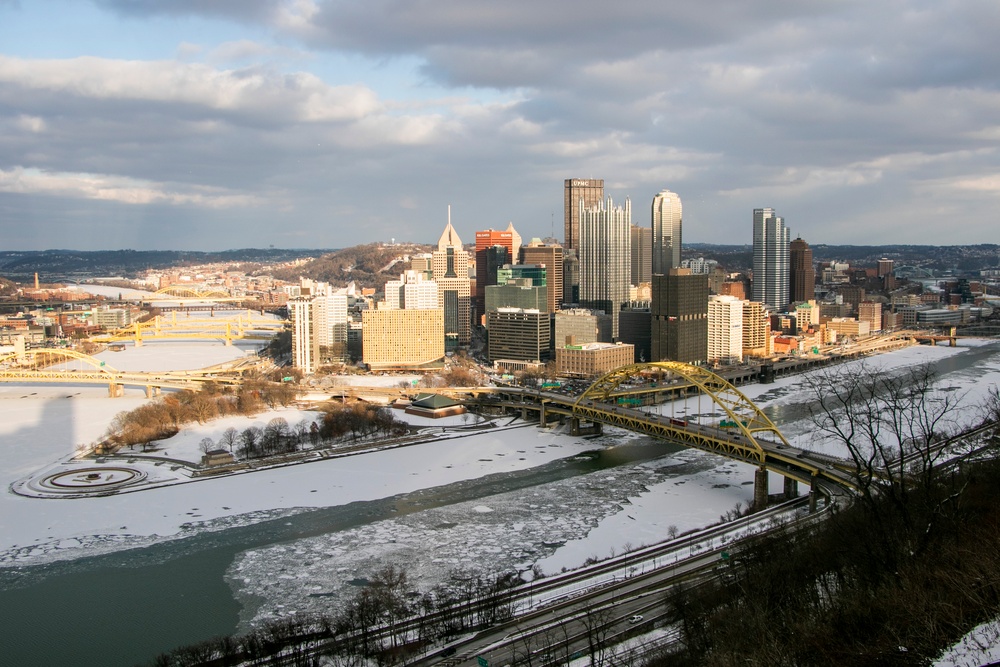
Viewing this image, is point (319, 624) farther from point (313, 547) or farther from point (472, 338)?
point (472, 338)

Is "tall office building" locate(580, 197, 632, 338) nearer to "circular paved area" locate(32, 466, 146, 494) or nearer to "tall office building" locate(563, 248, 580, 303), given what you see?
"tall office building" locate(563, 248, 580, 303)

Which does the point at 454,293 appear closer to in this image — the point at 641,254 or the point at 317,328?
the point at 317,328

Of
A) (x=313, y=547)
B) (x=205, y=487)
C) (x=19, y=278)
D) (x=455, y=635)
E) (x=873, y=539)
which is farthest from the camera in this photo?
(x=19, y=278)

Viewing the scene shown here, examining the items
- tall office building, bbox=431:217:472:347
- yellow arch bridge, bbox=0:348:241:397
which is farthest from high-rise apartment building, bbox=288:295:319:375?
tall office building, bbox=431:217:472:347

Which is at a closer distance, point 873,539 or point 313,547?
point 873,539

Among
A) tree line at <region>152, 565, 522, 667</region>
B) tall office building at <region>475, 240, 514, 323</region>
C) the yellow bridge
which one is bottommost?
tree line at <region>152, 565, 522, 667</region>

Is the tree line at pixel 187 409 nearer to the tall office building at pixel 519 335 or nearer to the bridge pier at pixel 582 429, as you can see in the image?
the bridge pier at pixel 582 429

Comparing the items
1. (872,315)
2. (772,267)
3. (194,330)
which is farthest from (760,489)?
(772,267)

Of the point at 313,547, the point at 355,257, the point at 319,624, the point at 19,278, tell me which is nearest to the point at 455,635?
the point at 319,624
